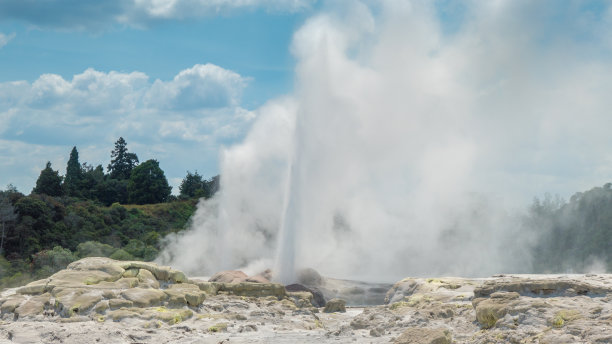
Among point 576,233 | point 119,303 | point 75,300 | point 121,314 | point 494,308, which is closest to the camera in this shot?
point 494,308

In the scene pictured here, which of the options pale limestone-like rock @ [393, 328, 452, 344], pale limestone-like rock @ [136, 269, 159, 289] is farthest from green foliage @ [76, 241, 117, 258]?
pale limestone-like rock @ [393, 328, 452, 344]

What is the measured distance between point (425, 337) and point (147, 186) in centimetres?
5172

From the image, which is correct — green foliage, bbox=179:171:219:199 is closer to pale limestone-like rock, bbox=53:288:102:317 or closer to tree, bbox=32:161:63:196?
tree, bbox=32:161:63:196

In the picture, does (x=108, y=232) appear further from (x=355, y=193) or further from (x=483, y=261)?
(x=483, y=261)

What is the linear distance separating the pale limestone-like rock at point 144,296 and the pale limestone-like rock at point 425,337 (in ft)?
20.0

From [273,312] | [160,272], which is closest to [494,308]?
[273,312]

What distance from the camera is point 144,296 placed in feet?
43.4

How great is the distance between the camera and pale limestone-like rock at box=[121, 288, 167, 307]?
42.7ft

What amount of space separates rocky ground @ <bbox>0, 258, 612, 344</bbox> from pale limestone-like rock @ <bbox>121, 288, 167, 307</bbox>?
0.03 metres

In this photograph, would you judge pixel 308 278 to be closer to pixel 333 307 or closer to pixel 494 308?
pixel 333 307

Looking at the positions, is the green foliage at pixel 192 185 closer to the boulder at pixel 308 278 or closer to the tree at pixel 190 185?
the tree at pixel 190 185

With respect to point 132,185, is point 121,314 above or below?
below

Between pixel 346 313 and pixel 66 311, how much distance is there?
6832 millimetres

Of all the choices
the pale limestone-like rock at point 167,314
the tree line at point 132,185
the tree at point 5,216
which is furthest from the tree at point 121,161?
the pale limestone-like rock at point 167,314
